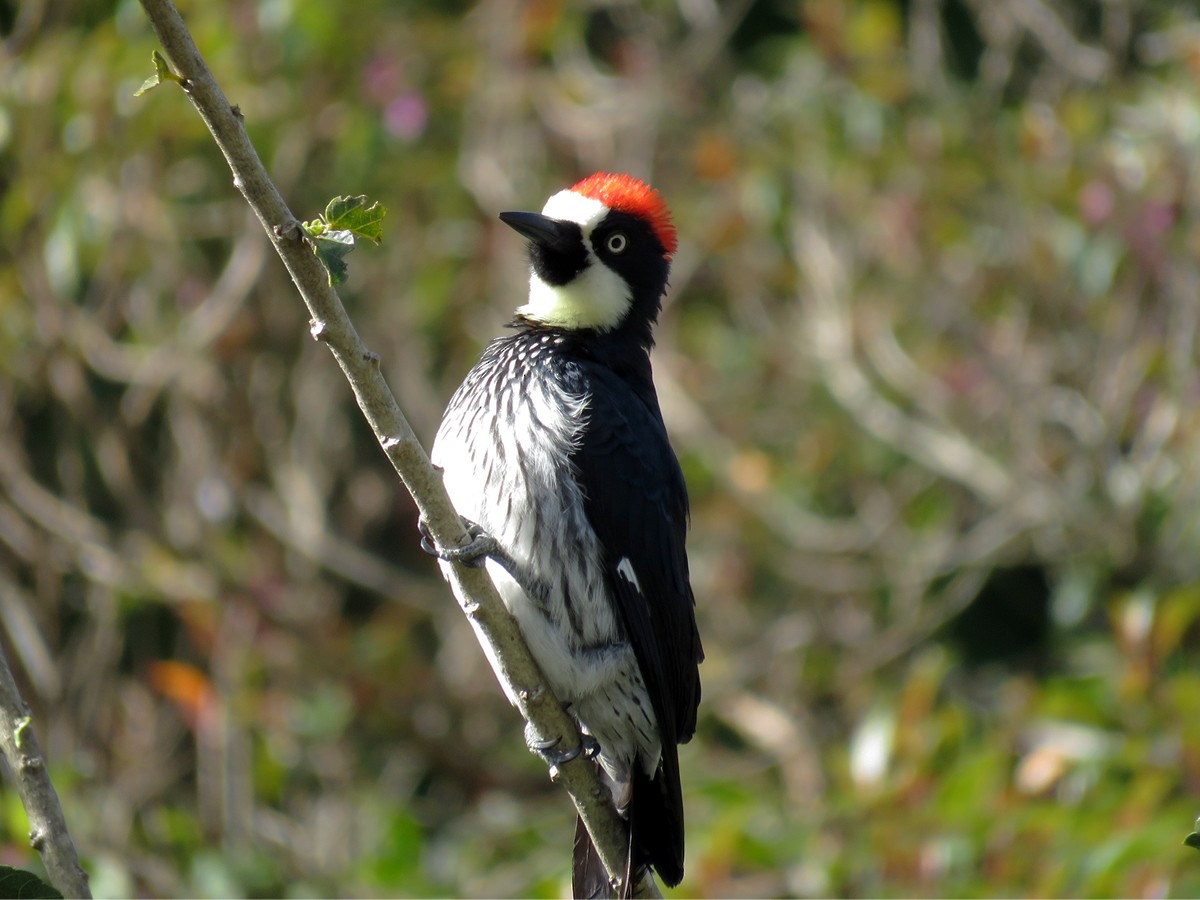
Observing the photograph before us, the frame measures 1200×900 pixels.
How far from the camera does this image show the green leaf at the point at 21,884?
1.83 meters

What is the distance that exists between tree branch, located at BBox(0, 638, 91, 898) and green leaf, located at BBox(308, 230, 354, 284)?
0.74 m

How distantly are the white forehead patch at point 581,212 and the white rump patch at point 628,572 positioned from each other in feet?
2.93

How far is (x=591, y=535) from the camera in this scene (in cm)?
318

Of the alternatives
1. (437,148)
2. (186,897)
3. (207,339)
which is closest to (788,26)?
(437,148)

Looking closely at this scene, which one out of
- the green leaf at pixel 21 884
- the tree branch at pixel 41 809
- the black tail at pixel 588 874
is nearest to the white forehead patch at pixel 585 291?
the black tail at pixel 588 874

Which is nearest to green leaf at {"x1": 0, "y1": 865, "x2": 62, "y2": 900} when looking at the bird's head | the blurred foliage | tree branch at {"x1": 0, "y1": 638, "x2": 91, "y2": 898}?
tree branch at {"x1": 0, "y1": 638, "x2": 91, "y2": 898}

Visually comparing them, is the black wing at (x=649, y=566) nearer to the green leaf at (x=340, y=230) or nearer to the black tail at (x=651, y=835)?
the black tail at (x=651, y=835)

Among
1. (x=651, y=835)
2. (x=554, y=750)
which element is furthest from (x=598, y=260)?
(x=651, y=835)

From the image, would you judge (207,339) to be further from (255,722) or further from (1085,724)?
(1085,724)

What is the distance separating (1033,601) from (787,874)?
9.12 ft

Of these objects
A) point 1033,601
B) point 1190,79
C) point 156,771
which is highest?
point 1190,79

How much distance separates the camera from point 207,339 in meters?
5.35

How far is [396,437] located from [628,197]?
1474 millimetres

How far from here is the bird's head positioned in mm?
3566
